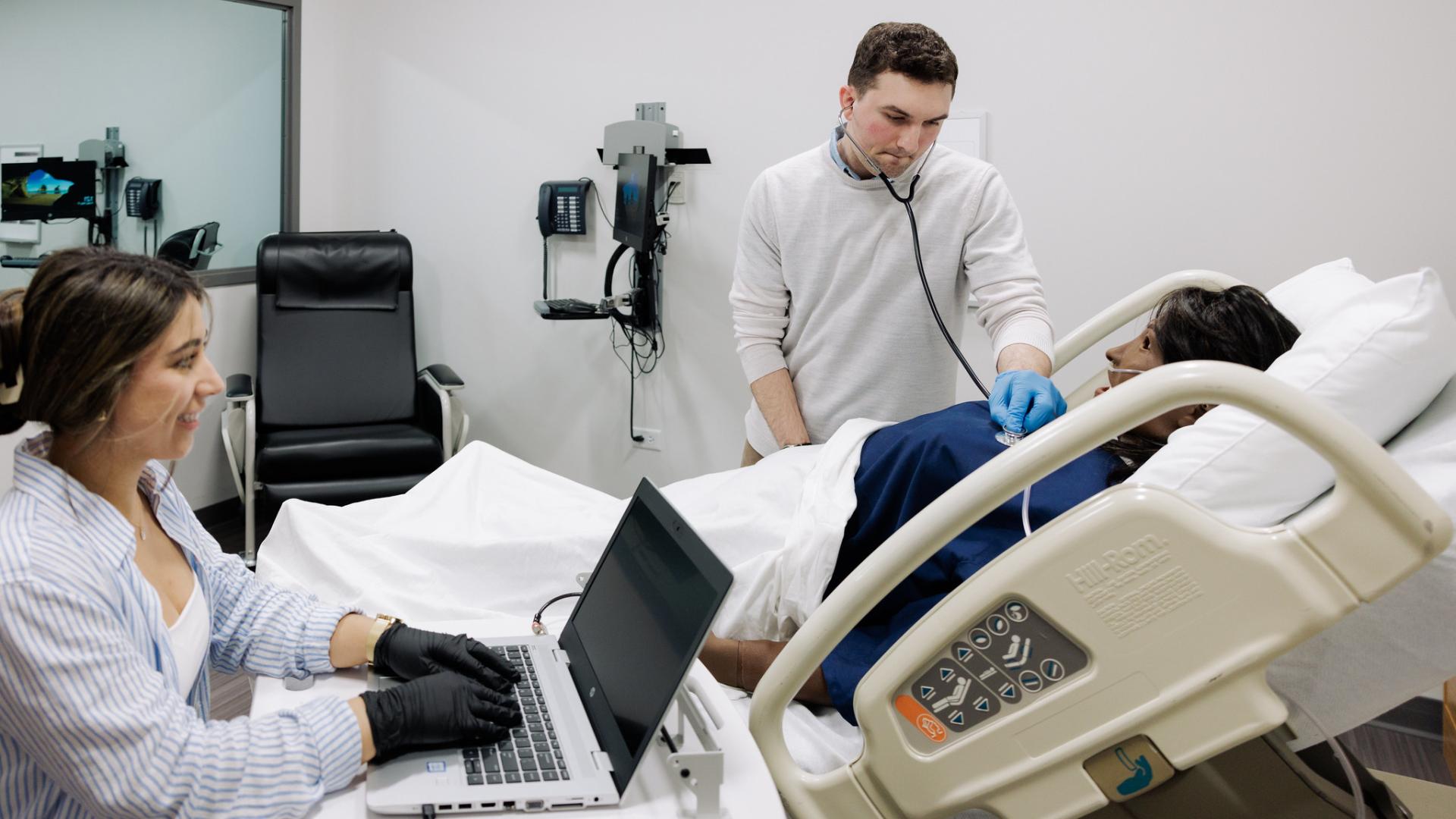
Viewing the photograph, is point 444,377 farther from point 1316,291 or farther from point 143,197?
point 1316,291

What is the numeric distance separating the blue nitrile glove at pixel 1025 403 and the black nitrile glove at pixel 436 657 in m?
0.78

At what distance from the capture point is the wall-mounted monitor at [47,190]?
9.92 feet

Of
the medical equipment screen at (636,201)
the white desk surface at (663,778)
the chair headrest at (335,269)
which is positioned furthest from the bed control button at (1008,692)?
the chair headrest at (335,269)

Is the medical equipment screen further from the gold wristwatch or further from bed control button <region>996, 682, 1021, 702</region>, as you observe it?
bed control button <region>996, 682, 1021, 702</region>

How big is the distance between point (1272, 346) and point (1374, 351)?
40cm

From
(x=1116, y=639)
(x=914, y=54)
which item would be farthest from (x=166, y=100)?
(x=1116, y=639)

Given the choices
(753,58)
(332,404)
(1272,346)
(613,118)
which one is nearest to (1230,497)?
(1272,346)

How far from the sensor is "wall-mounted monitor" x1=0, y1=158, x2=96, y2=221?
3023mm

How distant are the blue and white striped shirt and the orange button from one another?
564 millimetres

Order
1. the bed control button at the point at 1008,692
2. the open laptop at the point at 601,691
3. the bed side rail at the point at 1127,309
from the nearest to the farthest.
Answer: the open laptop at the point at 601,691 → the bed control button at the point at 1008,692 → the bed side rail at the point at 1127,309

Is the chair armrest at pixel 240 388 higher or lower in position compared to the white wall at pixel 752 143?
lower

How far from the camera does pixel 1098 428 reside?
98cm

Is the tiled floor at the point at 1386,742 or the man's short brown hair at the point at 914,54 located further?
the tiled floor at the point at 1386,742

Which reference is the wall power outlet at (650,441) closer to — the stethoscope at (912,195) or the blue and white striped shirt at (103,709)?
the stethoscope at (912,195)
